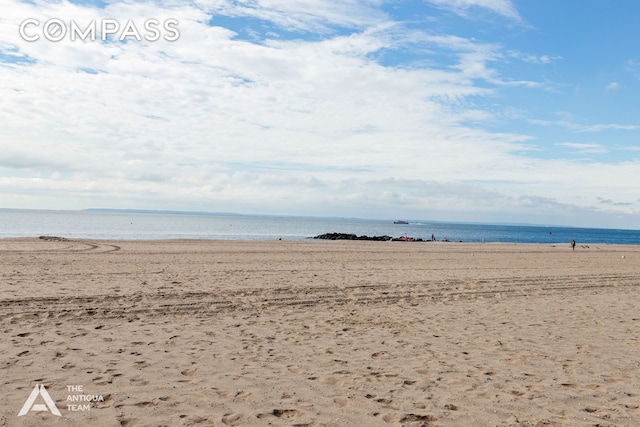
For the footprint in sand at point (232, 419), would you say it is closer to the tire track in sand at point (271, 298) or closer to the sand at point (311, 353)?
the sand at point (311, 353)

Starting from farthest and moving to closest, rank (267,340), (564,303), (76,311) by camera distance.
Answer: (564,303), (76,311), (267,340)

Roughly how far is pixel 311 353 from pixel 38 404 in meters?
3.92

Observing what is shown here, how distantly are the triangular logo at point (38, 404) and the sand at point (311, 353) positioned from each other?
53mm

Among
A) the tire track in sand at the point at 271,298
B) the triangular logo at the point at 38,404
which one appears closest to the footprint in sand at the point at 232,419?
the triangular logo at the point at 38,404

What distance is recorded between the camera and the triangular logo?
513 centimetres

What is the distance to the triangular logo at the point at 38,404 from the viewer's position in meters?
5.13

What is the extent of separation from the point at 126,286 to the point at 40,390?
28.3 feet

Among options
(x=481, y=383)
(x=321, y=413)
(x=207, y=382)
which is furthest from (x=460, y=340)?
(x=207, y=382)

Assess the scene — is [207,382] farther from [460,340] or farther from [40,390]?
[460,340]

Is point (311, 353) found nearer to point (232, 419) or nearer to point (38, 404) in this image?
point (232, 419)

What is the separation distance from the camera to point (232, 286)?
14.6m

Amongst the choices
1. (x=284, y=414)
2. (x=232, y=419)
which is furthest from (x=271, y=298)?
(x=232, y=419)

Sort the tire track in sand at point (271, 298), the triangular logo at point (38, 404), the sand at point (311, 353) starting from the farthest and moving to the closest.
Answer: the tire track in sand at point (271, 298) < the sand at point (311, 353) < the triangular logo at point (38, 404)

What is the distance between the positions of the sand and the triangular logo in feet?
0.17
